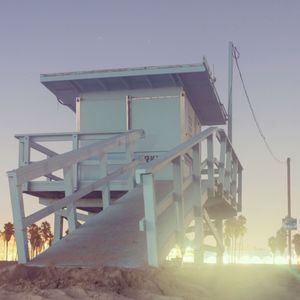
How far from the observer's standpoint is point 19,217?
7.38 m

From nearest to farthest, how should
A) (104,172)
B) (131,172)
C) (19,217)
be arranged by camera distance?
(19,217) < (104,172) < (131,172)

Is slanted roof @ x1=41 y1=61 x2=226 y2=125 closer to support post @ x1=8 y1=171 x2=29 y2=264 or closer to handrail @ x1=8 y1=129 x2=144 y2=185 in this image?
handrail @ x1=8 y1=129 x2=144 y2=185

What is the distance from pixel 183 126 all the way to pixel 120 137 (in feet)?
13.4

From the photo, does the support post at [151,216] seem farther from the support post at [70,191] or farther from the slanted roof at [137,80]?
the slanted roof at [137,80]

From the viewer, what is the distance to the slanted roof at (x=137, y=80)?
14266mm

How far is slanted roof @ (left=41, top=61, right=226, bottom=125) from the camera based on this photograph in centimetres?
1427

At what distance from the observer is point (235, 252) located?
112938 millimetres

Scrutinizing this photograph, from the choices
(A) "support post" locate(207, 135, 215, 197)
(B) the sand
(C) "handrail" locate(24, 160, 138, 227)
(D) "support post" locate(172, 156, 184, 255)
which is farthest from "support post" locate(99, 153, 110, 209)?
(B) the sand

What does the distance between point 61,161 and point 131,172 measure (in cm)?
333

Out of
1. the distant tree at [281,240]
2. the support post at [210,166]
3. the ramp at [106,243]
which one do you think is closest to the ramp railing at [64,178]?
the ramp at [106,243]

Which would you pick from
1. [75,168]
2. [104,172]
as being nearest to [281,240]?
[75,168]

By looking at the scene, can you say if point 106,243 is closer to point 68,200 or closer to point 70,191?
point 68,200

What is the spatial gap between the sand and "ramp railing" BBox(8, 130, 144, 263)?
1.06 m

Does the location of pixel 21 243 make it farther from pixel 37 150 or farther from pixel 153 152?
pixel 153 152
